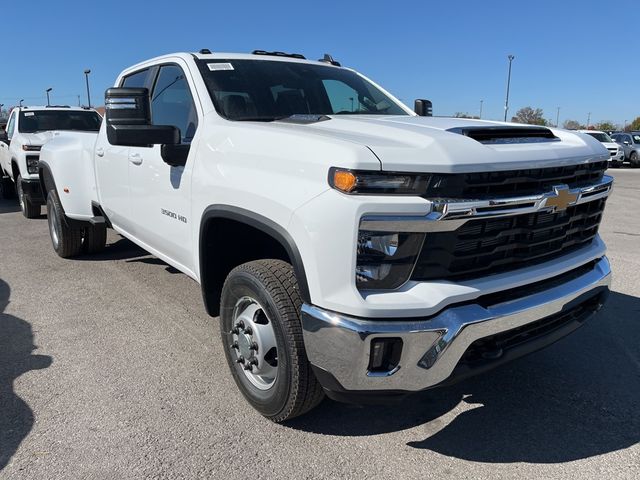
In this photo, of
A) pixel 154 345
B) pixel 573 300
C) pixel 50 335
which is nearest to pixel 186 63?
pixel 154 345

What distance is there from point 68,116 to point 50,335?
7803 millimetres

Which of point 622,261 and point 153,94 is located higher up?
point 153,94

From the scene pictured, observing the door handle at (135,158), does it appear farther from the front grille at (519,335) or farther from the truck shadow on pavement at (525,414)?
the front grille at (519,335)

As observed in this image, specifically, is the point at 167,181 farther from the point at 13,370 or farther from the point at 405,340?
the point at 405,340

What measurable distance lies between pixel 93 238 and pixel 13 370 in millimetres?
3001

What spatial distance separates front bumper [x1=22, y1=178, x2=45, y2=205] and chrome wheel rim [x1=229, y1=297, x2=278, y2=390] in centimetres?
711

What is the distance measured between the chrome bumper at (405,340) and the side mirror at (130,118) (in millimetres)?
1472

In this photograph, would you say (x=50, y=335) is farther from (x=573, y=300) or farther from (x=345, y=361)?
(x=573, y=300)

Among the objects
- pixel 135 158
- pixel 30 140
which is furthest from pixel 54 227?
pixel 30 140

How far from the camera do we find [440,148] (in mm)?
2246

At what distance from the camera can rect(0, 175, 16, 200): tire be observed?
11461mm

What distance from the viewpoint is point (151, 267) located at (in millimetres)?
5914

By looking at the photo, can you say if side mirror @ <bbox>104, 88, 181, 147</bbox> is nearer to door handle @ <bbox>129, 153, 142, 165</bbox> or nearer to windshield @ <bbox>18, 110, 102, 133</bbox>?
door handle @ <bbox>129, 153, 142, 165</bbox>

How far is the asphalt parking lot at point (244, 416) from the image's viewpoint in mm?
2562
